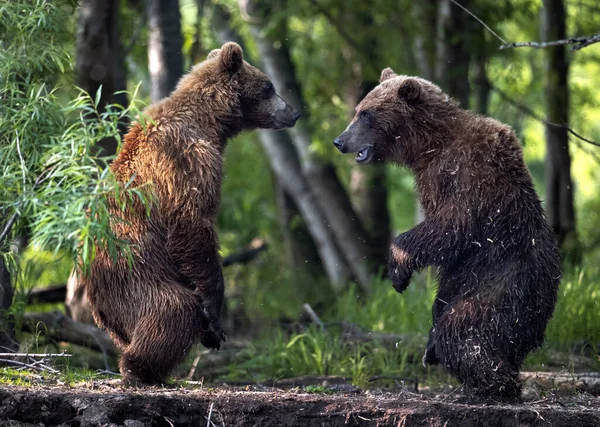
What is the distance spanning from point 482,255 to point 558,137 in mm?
6299

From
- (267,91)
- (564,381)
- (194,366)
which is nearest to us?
(564,381)

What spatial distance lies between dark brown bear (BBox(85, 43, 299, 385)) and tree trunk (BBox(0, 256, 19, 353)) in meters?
1.09

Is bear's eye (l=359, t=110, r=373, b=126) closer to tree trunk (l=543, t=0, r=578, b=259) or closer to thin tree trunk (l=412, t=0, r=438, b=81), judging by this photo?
tree trunk (l=543, t=0, r=578, b=259)

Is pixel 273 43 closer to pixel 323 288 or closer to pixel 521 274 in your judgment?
pixel 323 288

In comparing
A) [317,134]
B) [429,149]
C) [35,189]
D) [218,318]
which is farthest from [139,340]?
[317,134]

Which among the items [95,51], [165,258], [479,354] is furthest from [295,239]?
[479,354]

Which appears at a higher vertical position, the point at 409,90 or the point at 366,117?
the point at 409,90

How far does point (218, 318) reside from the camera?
7.13 metres

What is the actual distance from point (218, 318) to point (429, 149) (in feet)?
6.96

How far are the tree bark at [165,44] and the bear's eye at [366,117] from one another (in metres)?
3.90

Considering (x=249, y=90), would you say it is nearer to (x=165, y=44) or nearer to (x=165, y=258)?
(x=165, y=258)

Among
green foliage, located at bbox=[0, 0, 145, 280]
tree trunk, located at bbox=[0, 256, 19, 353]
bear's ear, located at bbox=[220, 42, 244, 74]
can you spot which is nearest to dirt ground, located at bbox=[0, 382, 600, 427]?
green foliage, located at bbox=[0, 0, 145, 280]

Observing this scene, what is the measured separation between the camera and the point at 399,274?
6949 mm

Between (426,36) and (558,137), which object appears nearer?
(558,137)
